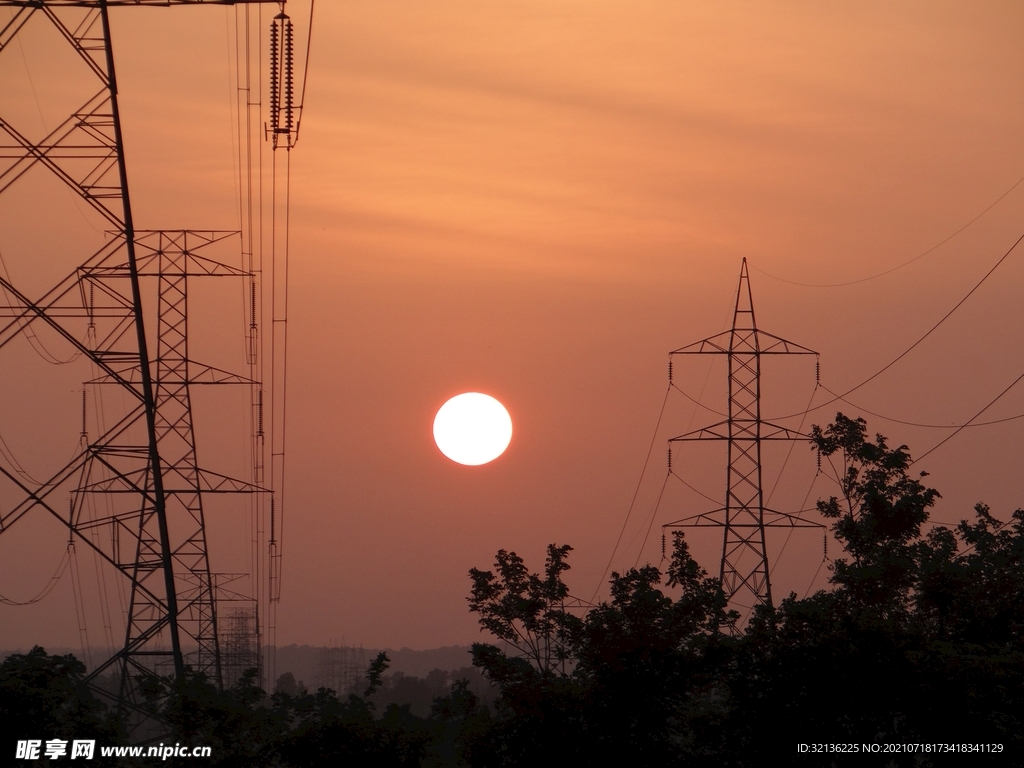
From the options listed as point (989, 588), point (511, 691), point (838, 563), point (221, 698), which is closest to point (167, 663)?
point (221, 698)

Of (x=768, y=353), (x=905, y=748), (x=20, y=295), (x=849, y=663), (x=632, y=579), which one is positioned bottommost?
(x=905, y=748)

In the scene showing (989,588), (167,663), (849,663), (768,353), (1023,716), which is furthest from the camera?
(768,353)

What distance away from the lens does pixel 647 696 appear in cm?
3619

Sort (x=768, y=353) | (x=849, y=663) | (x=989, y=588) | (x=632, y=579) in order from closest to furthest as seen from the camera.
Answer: (x=849, y=663), (x=632, y=579), (x=989, y=588), (x=768, y=353)

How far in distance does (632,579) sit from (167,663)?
1821cm

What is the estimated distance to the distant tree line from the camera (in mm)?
33781

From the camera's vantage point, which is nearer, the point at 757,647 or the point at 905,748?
the point at 905,748

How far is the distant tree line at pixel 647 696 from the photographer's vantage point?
33.8m

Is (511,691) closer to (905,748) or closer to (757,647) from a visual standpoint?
(757,647)

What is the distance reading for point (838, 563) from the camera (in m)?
47.8

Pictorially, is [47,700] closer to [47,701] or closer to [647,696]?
[47,701]

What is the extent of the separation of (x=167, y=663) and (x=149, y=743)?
13111 mm

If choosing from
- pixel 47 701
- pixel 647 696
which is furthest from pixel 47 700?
pixel 647 696

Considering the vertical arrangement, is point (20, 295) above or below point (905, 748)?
above
